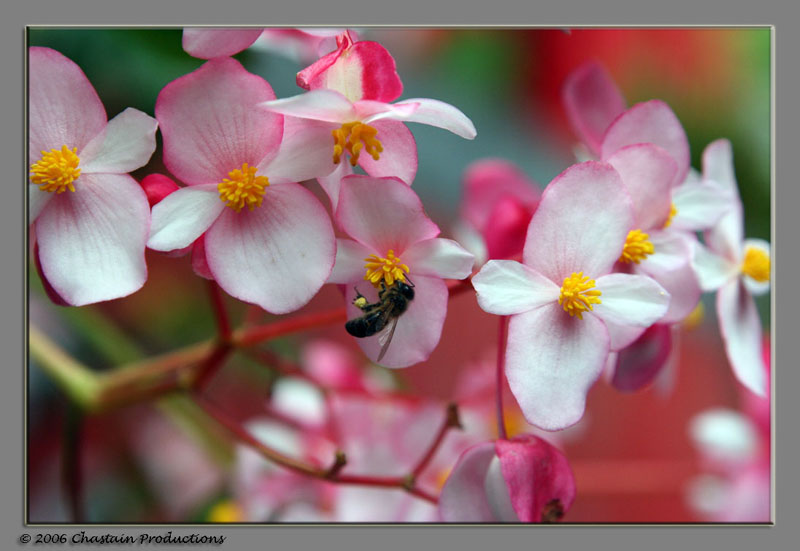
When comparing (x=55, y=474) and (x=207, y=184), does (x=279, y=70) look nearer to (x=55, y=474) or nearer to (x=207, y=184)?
(x=207, y=184)

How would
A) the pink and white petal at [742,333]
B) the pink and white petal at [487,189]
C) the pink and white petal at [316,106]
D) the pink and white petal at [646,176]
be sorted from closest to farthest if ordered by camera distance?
the pink and white petal at [316,106] < the pink and white petal at [646,176] < the pink and white petal at [742,333] < the pink and white petal at [487,189]

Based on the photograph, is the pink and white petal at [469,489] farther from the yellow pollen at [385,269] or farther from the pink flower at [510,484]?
the yellow pollen at [385,269]

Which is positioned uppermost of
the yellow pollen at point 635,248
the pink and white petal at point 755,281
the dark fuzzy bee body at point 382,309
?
the pink and white petal at point 755,281

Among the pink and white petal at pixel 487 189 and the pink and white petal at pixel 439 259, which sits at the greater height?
the pink and white petal at pixel 487 189

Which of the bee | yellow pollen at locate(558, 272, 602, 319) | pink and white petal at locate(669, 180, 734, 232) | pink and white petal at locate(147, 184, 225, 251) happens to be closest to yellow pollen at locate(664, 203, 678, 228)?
pink and white petal at locate(669, 180, 734, 232)

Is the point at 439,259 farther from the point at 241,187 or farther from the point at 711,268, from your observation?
the point at 711,268

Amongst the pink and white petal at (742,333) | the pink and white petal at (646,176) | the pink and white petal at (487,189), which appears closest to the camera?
the pink and white petal at (646,176)

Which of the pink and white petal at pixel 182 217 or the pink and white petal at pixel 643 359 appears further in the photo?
the pink and white petal at pixel 643 359

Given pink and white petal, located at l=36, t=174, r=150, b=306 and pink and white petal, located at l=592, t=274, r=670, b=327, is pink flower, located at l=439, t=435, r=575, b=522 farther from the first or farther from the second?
pink and white petal, located at l=36, t=174, r=150, b=306

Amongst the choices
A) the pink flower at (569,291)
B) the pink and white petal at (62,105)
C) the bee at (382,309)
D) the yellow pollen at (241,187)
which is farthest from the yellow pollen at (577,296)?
the pink and white petal at (62,105)
